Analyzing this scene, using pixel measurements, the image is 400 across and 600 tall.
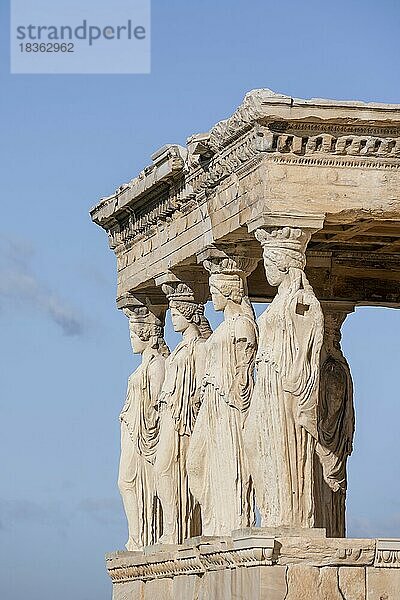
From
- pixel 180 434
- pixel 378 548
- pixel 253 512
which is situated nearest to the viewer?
pixel 378 548

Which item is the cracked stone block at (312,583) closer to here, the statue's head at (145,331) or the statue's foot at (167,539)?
the statue's foot at (167,539)

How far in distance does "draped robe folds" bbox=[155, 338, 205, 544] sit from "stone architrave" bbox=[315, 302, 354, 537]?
178 centimetres

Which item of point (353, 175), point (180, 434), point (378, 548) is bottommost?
point (378, 548)

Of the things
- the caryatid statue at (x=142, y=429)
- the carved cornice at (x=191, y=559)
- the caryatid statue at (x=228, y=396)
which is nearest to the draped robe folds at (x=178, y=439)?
the carved cornice at (x=191, y=559)

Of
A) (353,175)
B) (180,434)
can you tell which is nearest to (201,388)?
(180,434)

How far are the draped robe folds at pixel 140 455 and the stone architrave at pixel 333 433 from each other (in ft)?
6.31

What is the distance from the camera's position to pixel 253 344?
2305 cm

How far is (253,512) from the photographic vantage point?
22859 millimetres

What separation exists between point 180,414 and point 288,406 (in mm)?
3872

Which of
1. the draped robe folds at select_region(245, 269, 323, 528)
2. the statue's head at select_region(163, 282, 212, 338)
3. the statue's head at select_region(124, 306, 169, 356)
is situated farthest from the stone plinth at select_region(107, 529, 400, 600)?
the statue's head at select_region(124, 306, 169, 356)

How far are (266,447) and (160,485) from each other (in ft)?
13.5

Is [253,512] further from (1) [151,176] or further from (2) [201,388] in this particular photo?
(1) [151,176]

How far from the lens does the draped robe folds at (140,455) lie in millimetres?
26297

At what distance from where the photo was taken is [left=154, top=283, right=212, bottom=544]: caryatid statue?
2488 cm
